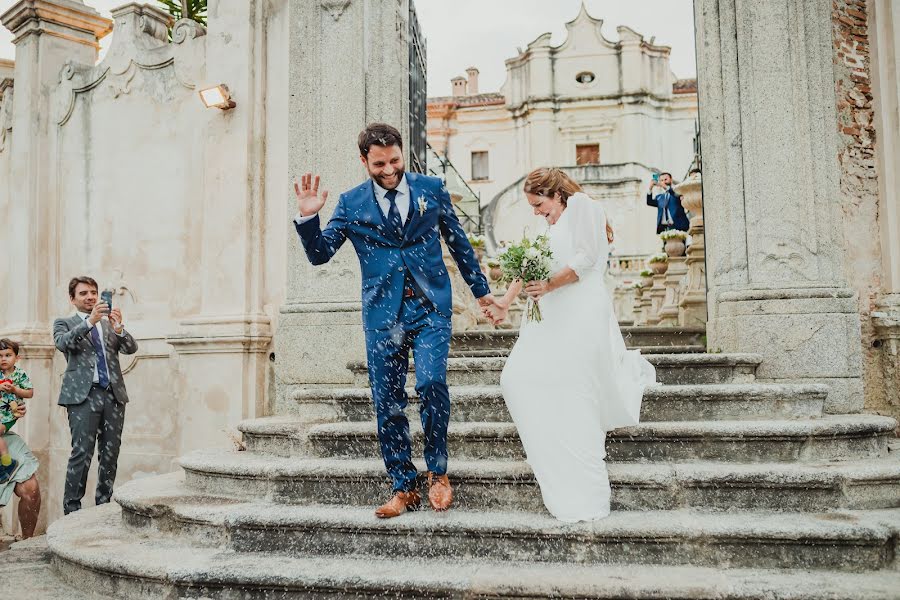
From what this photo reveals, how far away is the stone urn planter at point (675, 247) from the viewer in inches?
452

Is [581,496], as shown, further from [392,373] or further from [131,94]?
[131,94]

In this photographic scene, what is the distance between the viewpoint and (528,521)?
12.2 feet

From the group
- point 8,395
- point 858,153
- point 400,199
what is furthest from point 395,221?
point 858,153

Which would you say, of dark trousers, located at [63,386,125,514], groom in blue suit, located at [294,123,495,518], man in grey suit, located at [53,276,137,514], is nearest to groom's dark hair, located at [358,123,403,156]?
groom in blue suit, located at [294,123,495,518]

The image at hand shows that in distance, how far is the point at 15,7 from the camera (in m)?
8.81

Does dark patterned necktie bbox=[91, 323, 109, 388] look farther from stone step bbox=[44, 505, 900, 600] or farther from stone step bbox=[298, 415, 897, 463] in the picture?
stone step bbox=[298, 415, 897, 463]

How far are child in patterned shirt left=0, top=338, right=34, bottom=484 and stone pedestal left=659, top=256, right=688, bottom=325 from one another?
8.40 metres

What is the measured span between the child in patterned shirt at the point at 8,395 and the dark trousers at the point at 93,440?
0.40 m

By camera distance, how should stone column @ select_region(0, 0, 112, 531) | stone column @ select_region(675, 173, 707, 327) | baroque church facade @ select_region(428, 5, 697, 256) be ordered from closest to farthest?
1. stone column @ select_region(0, 0, 112, 531)
2. stone column @ select_region(675, 173, 707, 327)
3. baroque church facade @ select_region(428, 5, 697, 256)

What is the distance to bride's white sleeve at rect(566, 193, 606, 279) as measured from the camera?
4.08m

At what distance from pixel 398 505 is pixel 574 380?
111 cm

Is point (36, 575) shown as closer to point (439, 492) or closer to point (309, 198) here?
point (439, 492)

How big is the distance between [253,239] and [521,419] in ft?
12.6

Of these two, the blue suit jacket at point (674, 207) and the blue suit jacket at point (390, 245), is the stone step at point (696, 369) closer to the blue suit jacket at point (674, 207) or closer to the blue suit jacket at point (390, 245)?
the blue suit jacket at point (390, 245)
